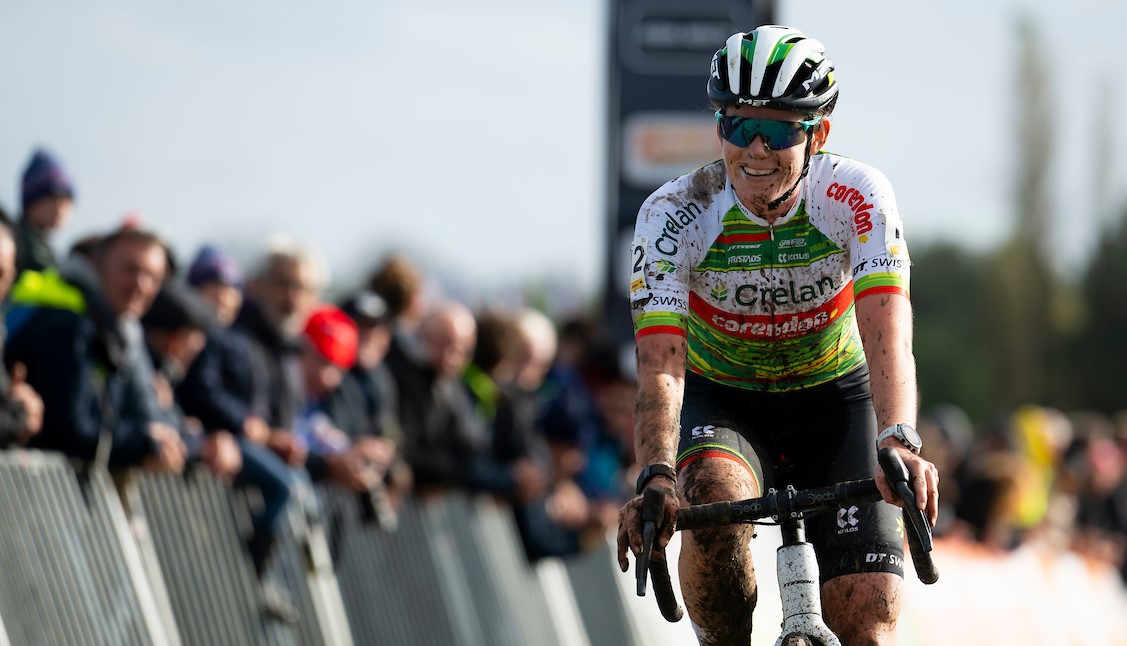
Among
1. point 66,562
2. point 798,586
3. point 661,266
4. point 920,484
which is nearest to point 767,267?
point 661,266

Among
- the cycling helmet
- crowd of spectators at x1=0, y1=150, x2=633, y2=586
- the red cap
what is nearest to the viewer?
the cycling helmet

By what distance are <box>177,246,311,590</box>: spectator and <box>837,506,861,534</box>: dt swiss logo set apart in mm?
3832

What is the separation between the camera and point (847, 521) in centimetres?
601

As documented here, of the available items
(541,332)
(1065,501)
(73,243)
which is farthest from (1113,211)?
(73,243)

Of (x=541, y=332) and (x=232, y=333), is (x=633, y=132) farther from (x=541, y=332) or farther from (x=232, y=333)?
(x=232, y=333)

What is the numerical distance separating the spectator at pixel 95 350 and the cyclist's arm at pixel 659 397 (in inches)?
114

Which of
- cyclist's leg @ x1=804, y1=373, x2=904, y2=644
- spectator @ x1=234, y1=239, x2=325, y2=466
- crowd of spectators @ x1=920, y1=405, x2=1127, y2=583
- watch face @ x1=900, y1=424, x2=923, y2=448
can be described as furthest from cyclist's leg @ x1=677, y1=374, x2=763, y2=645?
crowd of spectators @ x1=920, y1=405, x2=1127, y2=583

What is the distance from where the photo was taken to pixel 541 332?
41.4 feet

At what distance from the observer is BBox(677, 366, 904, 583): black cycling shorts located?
240 inches

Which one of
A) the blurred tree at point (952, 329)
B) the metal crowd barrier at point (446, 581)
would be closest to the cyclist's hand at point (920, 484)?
the metal crowd barrier at point (446, 581)

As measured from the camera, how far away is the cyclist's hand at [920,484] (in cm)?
518

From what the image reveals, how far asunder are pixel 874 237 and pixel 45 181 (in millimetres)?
4358

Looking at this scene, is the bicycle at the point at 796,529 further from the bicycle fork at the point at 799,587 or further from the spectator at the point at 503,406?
the spectator at the point at 503,406

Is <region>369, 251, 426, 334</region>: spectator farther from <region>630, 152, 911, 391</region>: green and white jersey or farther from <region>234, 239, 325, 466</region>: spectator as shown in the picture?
<region>630, 152, 911, 391</region>: green and white jersey
